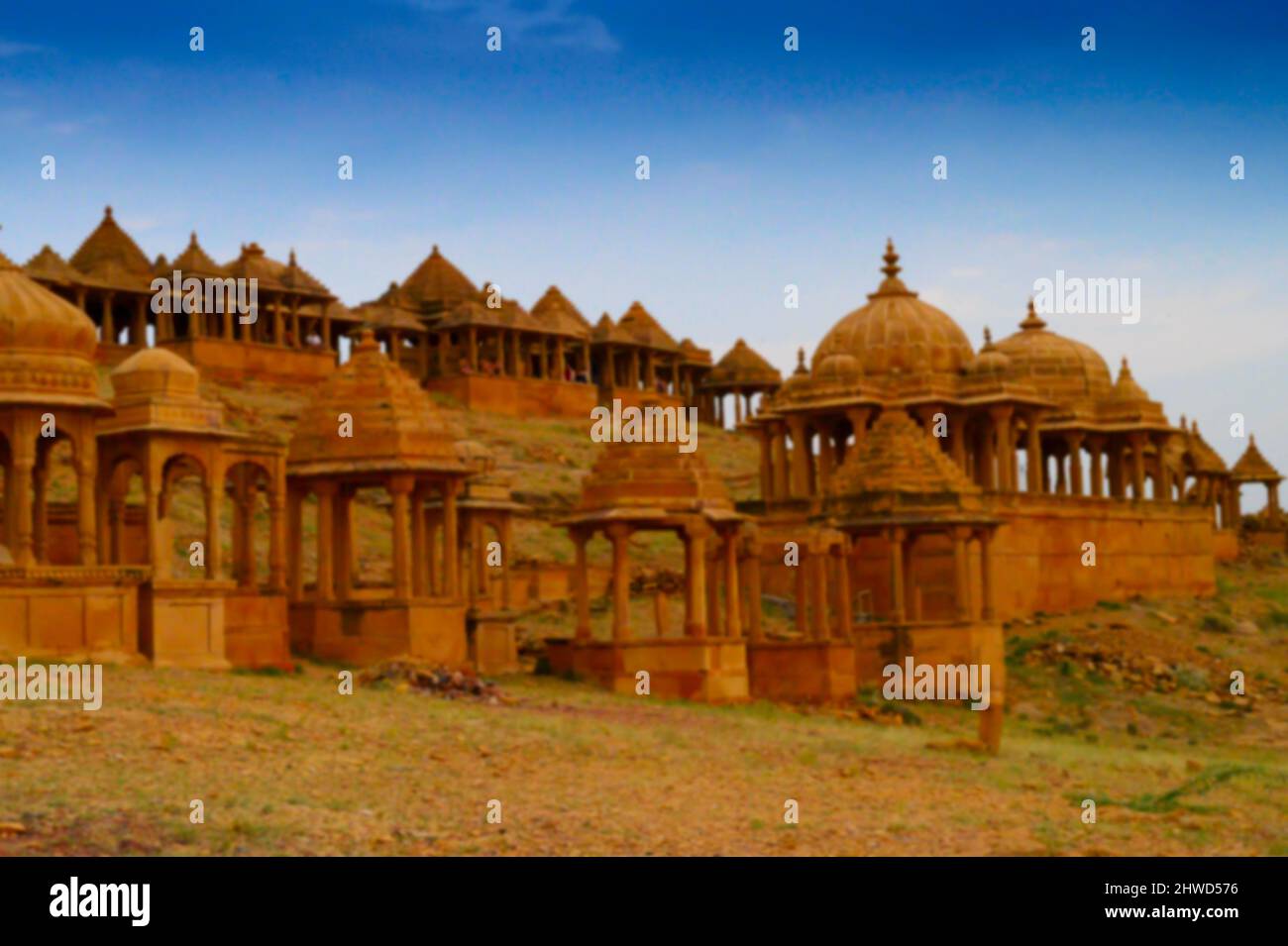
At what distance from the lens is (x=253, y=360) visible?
67688 millimetres

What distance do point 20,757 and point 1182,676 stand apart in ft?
95.4

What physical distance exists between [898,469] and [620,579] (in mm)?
9072

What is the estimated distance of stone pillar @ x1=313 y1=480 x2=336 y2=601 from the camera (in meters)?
36.8

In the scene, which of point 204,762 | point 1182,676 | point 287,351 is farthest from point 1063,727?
point 287,351

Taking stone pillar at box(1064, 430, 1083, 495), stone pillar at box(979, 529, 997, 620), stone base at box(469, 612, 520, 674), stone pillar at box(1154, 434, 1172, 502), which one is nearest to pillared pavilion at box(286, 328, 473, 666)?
stone base at box(469, 612, 520, 674)

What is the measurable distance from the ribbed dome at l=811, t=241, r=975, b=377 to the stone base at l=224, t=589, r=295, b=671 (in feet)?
79.1

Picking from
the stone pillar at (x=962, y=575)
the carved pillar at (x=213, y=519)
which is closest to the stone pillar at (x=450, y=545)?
the carved pillar at (x=213, y=519)

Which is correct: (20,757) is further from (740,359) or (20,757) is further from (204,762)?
(740,359)

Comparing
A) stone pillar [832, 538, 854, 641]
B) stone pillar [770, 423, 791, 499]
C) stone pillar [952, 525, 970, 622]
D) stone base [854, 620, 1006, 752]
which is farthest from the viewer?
stone pillar [770, 423, 791, 499]

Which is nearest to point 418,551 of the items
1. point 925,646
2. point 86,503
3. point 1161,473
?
point 86,503

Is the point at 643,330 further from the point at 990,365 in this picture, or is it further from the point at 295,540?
the point at 295,540

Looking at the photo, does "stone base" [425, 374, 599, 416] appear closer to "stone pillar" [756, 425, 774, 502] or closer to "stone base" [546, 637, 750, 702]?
"stone pillar" [756, 425, 774, 502]

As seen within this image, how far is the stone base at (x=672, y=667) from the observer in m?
36.3

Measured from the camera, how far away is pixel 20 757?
2222 cm
